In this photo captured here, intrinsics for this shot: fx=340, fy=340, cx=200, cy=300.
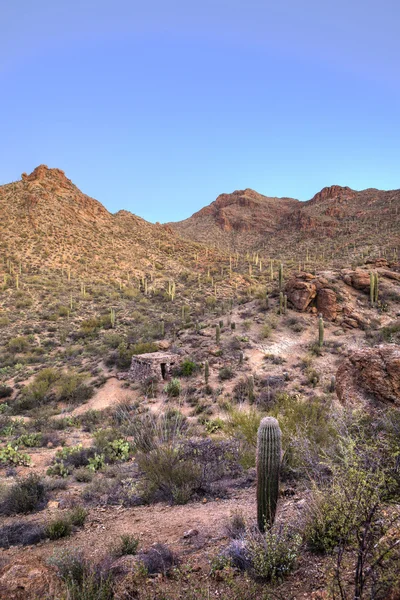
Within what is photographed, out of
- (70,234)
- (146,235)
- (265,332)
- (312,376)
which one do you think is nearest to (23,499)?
(312,376)

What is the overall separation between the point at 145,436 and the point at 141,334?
14.0 m

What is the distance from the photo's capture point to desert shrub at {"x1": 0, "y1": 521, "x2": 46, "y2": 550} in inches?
180

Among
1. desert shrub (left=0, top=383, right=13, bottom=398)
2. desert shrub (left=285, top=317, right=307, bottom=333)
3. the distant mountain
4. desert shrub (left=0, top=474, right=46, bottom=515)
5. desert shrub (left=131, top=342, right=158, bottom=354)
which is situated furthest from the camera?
the distant mountain

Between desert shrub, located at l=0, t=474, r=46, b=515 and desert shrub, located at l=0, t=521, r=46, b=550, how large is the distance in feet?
2.96

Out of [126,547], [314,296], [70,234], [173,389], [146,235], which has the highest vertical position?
[146,235]

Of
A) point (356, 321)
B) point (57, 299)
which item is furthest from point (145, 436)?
point (57, 299)

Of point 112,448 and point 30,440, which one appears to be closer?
point 112,448

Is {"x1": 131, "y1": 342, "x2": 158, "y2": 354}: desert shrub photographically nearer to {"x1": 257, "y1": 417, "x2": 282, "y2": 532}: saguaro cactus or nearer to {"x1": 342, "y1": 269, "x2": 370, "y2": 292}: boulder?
{"x1": 342, "y1": 269, "x2": 370, "y2": 292}: boulder

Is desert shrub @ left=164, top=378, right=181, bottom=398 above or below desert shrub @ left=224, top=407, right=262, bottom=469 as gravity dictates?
below

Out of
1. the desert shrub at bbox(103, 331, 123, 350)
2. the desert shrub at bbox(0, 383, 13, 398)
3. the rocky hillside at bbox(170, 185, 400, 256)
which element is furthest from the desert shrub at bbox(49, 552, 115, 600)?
the rocky hillside at bbox(170, 185, 400, 256)

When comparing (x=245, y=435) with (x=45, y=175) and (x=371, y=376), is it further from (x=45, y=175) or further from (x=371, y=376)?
(x=45, y=175)

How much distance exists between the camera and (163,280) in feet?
115

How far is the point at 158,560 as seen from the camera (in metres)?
3.70

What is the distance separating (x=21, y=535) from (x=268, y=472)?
3505 mm
